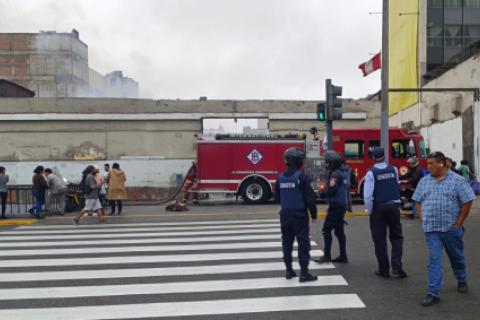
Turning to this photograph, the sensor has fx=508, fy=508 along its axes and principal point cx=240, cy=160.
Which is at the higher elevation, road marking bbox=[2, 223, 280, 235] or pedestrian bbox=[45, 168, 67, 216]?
pedestrian bbox=[45, 168, 67, 216]

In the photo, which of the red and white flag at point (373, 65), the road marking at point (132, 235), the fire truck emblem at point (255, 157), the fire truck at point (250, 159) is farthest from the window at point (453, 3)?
the road marking at point (132, 235)

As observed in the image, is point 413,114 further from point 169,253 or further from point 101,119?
point 169,253

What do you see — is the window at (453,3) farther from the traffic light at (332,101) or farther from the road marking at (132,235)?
the road marking at (132,235)

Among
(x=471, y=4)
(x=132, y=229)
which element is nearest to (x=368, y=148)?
(x=132, y=229)

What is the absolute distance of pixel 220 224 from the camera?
13.9 metres

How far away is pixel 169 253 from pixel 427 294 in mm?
4885

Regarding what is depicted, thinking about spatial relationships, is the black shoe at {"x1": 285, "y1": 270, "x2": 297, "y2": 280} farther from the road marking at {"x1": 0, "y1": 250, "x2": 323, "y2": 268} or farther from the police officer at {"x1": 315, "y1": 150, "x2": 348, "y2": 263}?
the road marking at {"x1": 0, "y1": 250, "x2": 323, "y2": 268}

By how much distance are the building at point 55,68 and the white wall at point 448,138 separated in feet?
125

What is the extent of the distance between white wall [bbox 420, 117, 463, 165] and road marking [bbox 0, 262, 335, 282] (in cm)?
1819

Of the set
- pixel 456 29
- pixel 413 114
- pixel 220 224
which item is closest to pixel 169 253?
pixel 220 224

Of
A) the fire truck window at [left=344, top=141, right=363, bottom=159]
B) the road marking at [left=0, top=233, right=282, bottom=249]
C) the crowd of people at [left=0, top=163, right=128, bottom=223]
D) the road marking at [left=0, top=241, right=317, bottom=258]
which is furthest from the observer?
the fire truck window at [left=344, top=141, right=363, bottom=159]

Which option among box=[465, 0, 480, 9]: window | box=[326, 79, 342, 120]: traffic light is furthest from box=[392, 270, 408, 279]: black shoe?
box=[465, 0, 480, 9]: window

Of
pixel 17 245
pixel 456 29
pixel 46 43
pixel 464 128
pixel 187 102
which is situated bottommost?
pixel 17 245

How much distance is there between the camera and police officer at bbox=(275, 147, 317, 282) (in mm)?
6969
